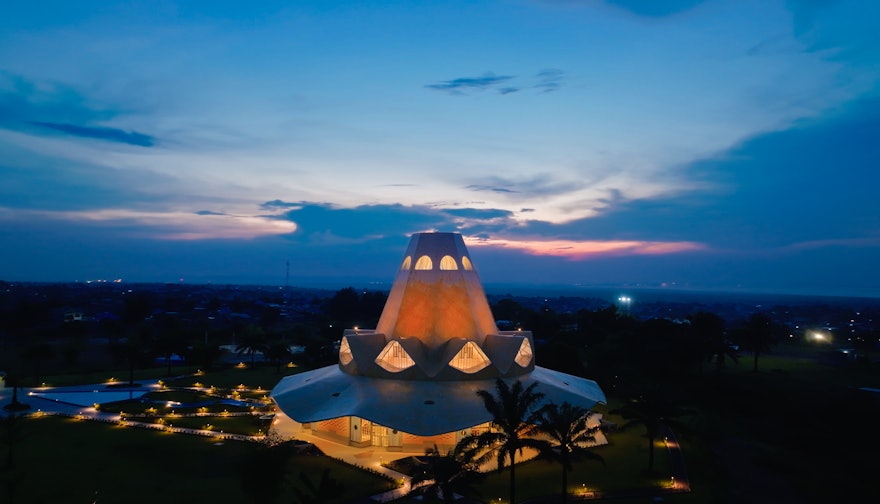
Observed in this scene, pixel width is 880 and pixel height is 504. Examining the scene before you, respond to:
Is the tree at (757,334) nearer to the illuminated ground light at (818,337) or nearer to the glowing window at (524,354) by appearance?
the glowing window at (524,354)

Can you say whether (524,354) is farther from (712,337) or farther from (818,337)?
(818,337)

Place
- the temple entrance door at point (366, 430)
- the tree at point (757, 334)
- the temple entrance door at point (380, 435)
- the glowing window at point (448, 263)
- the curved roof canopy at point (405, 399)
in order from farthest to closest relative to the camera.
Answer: the tree at point (757, 334)
the glowing window at point (448, 263)
the temple entrance door at point (366, 430)
the temple entrance door at point (380, 435)
the curved roof canopy at point (405, 399)

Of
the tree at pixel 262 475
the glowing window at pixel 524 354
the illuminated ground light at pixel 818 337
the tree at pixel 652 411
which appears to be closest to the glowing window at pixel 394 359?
the glowing window at pixel 524 354

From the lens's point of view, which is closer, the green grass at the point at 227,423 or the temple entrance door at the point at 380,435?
the temple entrance door at the point at 380,435

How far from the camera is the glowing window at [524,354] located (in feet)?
138

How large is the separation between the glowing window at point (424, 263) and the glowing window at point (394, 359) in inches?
269

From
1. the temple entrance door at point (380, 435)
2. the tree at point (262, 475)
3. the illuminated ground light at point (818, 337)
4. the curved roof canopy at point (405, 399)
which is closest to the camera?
the tree at point (262, 475)

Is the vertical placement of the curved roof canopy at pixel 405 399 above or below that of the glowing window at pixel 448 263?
below

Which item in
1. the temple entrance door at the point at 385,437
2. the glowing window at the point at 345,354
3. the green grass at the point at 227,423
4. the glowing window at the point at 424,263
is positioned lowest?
the green grass at the point at 227,423

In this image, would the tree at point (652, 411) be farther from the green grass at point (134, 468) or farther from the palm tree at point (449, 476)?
the green grass at point (134, 468)

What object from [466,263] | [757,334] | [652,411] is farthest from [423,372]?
[757,334]

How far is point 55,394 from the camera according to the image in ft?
172

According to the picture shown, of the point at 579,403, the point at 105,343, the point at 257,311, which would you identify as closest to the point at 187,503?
the point at 579,403

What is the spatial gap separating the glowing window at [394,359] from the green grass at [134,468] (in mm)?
8230
